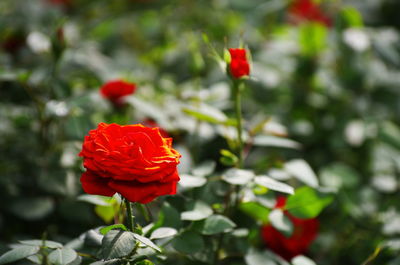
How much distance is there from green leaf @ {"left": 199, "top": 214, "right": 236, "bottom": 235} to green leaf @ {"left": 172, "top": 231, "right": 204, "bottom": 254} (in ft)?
0.07

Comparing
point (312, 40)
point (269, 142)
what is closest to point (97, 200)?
point (269, 142)

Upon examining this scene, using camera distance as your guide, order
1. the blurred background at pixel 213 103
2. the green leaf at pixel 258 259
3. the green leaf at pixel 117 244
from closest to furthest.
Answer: the green leaf at pixel 117 244, the green leaf at pixel 258 259, the blurred background at pixel 213 103

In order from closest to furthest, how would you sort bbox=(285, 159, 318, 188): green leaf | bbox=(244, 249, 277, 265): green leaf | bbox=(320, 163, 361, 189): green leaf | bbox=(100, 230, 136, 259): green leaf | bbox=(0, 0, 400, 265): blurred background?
bbox=(100, 230, 136, 259): green leaf, bbox=(244, 249, 277, 265): green leaf, bbox=(285, 159, 318, 188): green leaf, bbox=(0, 0, 400, 265): blurred background, bbox=(320, 163, 361, 189): green leaf

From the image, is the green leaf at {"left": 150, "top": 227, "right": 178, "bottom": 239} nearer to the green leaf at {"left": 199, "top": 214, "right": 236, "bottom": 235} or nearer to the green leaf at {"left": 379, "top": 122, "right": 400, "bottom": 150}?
the green leaf at {"left": 199, "top": 214, "right": 236, "bottom": 235}

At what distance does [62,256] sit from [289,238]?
0.54 metres

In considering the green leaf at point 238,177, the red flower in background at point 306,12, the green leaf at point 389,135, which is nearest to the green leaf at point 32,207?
the green leaf at point 238,177

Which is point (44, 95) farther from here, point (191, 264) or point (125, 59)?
point (191, 264)

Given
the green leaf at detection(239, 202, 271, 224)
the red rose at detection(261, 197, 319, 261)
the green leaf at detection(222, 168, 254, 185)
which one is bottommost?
the red rose at detection(261, 197, 319, 261)

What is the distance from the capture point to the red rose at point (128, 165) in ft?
2.05

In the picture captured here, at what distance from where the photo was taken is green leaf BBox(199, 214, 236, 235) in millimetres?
760

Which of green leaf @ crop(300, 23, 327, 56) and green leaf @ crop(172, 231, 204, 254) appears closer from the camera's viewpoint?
green leaf @ crop(172, 231, 204, 254)

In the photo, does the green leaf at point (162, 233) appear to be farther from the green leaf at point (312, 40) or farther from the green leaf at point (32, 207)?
the green leaf at point (312, 40)

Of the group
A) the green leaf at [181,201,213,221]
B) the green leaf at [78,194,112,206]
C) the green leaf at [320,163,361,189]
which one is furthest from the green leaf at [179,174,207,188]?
the green leaf at [320,163,361,189]

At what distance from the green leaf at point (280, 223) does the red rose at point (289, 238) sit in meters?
0.08
